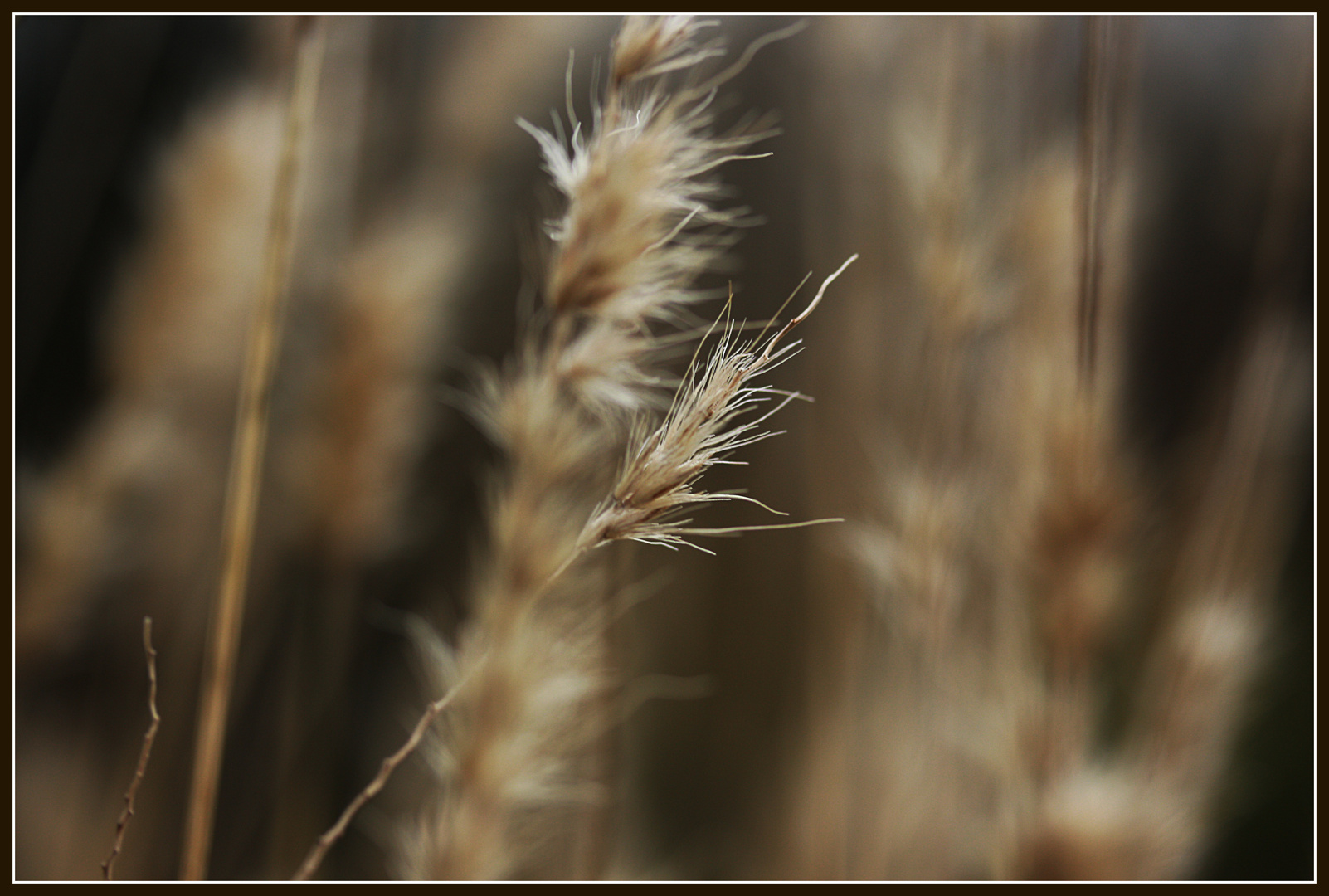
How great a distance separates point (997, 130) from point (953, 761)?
663 millimetres

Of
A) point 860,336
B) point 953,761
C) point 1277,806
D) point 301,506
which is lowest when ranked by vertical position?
point 1277,806

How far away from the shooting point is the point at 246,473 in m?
0.44

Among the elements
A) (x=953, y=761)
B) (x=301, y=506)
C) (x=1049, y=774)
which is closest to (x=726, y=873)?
(x=953, y=761)

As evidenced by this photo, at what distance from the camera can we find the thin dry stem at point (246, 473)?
435mm

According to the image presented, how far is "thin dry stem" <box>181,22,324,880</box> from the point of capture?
1.43 ft

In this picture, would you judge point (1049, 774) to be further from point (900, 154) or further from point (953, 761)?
point (900, 154)

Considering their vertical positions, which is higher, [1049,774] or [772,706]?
[1049,774]

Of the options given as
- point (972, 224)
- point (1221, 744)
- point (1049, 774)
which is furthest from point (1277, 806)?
point (972, 224)

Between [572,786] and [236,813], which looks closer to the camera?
[572,786]

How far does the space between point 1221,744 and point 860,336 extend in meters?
0.58

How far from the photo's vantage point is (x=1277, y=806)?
1218 mm

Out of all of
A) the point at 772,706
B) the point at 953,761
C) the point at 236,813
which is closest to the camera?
the point at 953,761

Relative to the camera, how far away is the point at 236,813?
88cm

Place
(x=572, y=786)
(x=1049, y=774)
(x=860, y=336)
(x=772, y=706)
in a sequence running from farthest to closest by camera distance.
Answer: (x=772, y=706)
(x=860, y=336)
(x=572, y=786)
(x=1049, y=774)
